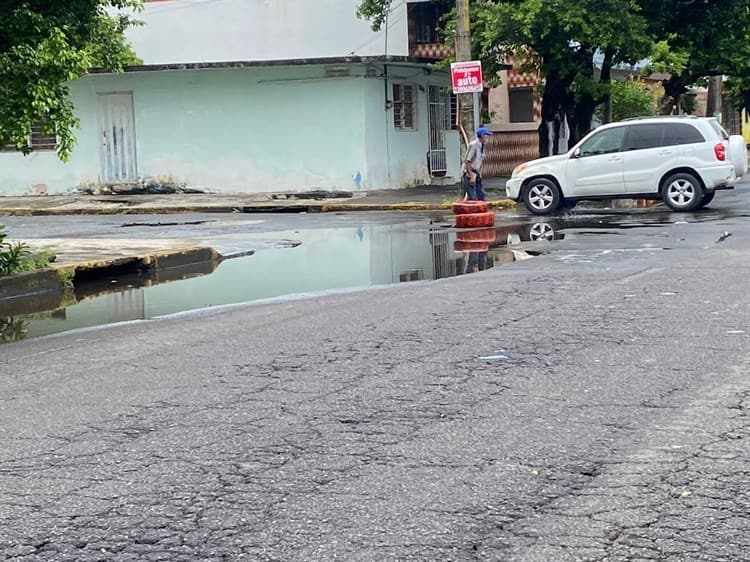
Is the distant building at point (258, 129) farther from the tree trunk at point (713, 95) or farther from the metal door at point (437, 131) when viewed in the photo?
the tree trunk at point (713, 95)

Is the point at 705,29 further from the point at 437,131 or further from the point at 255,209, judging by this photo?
the point at 255,209

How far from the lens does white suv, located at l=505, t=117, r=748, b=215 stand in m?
20.7

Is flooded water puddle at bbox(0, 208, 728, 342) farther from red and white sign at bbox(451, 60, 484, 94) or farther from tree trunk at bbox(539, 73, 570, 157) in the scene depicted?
tree trunk at bbox(539, 73, 570, 157)

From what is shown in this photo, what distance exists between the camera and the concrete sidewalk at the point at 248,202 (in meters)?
26.2

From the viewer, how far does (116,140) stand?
1246 inches

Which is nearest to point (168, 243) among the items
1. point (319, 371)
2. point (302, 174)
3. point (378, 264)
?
point (378, 264)

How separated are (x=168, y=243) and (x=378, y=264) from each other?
11.8 feet

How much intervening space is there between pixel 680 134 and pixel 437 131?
41.8 feet

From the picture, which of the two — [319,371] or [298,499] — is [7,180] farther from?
[298,499]

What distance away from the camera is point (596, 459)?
5543mm

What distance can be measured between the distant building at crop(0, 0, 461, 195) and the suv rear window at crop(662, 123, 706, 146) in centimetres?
957

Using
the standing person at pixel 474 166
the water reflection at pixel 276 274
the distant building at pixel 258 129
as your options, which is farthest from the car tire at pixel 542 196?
the distant building at pixel 258 129

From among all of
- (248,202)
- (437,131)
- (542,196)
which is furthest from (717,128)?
(437,131)

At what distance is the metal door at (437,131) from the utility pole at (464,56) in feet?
23.8
